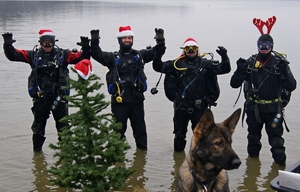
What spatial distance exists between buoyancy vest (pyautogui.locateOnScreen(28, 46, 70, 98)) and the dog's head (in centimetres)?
377

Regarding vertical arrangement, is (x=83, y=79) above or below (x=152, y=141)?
above

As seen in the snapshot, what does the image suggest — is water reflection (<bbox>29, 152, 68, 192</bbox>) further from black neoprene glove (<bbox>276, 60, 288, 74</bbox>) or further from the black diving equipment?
black neoprene glove (<bbox>276, 60, 288, 74</bbox>)

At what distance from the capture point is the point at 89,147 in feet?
17.1

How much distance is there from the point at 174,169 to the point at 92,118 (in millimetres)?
2806

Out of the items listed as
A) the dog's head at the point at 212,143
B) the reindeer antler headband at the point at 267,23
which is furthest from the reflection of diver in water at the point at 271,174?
the dog's head at the point at 212,143

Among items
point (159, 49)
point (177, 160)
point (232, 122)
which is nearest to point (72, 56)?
point (159, 49)

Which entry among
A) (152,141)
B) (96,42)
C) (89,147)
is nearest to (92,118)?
(89,147)

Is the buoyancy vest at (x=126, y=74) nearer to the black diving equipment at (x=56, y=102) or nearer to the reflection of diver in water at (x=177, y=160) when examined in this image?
the black diving equipment at (x=56, y=102)

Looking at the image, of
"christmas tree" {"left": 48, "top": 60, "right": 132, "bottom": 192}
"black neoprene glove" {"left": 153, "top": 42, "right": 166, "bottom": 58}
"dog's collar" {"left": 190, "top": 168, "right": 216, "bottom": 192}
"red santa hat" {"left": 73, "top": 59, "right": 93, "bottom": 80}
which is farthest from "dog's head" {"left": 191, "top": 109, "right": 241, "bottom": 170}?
"black neoprene glove" {"left": 153, "top": 42, "right": 166, "bottom": 58}

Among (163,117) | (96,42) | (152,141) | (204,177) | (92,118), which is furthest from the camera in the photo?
(163,117)

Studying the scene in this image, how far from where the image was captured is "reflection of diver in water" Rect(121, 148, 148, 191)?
6.81m

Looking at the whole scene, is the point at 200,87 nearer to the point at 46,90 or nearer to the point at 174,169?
the point at 174,169

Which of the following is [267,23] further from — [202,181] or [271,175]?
[202,181]

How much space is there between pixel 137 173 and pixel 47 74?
86.8 inches
